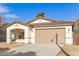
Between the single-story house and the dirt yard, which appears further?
the dirt yard

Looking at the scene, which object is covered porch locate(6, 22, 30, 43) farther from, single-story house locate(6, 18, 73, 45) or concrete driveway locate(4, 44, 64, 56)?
concrete driveway locate(4, 44, 64, 56)

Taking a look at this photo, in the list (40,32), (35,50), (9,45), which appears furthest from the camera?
(40,32)

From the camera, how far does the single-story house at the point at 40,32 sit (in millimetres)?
15578

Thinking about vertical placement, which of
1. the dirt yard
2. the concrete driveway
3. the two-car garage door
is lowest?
the concrete driveway

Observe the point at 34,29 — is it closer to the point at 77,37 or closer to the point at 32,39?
the point at 32,39

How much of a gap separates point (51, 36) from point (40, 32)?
600 mm

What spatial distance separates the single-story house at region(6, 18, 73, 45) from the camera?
1558cm

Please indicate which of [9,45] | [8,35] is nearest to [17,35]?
[8,35]

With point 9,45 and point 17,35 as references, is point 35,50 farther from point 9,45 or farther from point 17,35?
point 9,45

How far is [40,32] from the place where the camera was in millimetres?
16016

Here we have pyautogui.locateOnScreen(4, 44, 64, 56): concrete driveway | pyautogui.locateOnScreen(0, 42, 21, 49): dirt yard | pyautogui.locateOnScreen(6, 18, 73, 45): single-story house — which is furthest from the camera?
pyautogui.locateOnScreen(0, 42, 21, 49): dirt yard

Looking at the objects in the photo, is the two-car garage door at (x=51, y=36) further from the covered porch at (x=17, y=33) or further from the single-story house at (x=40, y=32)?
the covered porch at (x=17, y=33)

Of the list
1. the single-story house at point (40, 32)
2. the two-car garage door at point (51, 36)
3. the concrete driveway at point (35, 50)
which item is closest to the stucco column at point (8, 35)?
the single-story house at point (40, 32)

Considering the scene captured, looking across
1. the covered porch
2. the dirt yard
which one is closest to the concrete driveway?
the dirt yard
